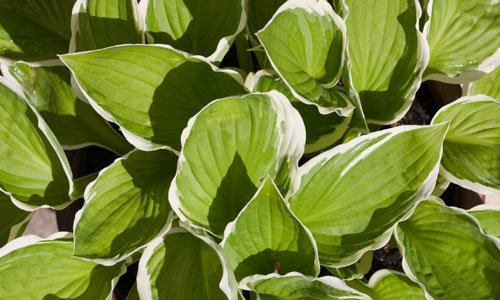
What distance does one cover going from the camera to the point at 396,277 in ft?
2.38

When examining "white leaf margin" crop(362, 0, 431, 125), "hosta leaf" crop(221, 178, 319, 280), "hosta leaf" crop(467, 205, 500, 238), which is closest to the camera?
"hosta leaf" crop(221, 178, 319, 280)

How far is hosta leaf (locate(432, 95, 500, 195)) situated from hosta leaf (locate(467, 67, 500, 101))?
9 centimetres

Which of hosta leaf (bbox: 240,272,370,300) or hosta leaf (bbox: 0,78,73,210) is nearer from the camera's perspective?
hosta leaf (bbox: 240,272,370,300)

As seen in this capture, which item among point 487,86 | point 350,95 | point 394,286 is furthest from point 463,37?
point 394,286

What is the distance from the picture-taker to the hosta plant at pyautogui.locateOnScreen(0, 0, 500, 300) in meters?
0.58

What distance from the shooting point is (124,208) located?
669mm

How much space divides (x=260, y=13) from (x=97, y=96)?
0.31 m

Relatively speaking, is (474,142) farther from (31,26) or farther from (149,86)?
(31,26)

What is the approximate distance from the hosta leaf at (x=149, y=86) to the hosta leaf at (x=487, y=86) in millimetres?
352

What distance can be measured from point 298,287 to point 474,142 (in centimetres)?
32

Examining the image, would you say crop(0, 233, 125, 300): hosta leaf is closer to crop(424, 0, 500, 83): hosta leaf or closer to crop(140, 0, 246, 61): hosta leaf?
crop(140, 0, 246, 61): hosta leaf

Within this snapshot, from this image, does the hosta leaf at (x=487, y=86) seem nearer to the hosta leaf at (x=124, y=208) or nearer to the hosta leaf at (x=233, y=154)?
the hosta leaf at (x=233, y=154)

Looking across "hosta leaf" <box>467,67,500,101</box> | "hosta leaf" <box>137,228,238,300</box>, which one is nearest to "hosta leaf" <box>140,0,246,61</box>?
"hosta leaf" <box>137,228,238,300</box>

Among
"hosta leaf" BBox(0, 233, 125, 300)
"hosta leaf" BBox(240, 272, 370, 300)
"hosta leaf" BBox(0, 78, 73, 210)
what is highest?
"hosta leaf" BBox(0, 78, 73, 210)
